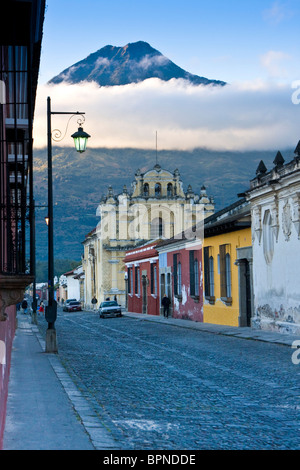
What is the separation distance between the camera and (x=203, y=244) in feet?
115

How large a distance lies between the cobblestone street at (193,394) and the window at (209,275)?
1349cm

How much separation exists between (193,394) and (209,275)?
77.0ft

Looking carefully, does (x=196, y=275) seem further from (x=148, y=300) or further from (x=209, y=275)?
(x=148, y=300)

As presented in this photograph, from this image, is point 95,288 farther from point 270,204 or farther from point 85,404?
point 85,404

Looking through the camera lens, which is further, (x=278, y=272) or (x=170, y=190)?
(x=170, y=190)

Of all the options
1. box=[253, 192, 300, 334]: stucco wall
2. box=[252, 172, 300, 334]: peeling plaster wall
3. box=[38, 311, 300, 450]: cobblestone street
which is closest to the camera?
box=[38, 311, 300, 450]: cobblestone street

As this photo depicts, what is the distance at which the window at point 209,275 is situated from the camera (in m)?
33.7

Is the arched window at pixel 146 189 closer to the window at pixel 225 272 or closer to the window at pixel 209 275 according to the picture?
the window at pixel 209 275

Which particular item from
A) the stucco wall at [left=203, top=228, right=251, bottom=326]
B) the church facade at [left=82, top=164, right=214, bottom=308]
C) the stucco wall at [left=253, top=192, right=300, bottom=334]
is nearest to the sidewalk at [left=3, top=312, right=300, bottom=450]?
the stucco wall at [left=253, top=192, right=300, bottom=334]

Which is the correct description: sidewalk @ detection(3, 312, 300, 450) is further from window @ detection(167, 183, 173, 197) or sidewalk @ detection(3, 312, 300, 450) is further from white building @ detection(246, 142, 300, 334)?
window @ detection(167, 183, 173, 197)

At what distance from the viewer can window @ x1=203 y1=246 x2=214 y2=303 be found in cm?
3366

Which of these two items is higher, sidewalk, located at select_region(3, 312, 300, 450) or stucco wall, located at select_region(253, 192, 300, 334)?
stucco wall, located at select_region(253, 192, 300, 334)

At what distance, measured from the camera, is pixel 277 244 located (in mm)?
24328

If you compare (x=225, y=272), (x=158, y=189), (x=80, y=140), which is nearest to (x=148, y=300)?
(x=225, y=272)
